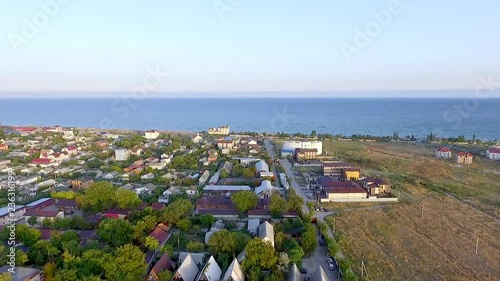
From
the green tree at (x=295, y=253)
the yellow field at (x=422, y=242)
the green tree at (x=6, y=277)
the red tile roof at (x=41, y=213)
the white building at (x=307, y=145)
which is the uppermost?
the white building at (x=307, y=145)

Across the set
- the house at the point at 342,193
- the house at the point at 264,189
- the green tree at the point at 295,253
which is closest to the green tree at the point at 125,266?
the green tree at the point at 295,253

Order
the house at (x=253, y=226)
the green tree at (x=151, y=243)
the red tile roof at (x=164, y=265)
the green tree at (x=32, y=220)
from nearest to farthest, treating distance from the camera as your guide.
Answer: the red tile roof at (x=164, y=265), the green tree at (x=151, y=243), the house at (x=253, y=226), the green tree at (x=32, y=220)

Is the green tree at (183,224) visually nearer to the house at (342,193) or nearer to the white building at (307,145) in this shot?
the house at (342,193)

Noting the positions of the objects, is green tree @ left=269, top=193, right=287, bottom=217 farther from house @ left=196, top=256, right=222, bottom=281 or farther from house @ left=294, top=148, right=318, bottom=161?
house @ left=294, top=148, right=318, bottom=161

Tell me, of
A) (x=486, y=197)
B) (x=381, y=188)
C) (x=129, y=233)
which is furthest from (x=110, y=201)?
(x=486, y=197)

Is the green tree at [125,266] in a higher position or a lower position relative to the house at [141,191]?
higher

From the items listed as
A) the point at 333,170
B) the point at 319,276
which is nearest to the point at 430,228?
the point at 319,276

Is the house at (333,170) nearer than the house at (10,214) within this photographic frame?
No

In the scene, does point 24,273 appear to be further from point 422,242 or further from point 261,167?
point 261,167
